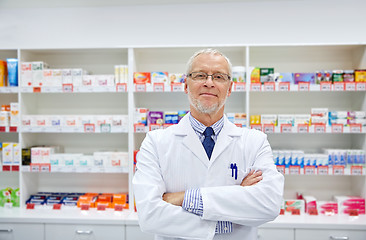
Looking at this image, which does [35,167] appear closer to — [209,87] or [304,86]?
[209,87]

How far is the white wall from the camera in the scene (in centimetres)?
368

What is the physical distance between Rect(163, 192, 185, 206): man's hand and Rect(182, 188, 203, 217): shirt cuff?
6cm

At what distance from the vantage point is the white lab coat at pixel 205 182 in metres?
1.58

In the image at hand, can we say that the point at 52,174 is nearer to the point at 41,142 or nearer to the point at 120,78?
the point at 41,142

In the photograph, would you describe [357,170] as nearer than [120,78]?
Yes

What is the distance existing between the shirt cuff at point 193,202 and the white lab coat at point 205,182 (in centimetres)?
2

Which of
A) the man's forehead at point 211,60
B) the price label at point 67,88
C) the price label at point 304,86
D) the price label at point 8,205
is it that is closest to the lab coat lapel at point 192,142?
the man's forehead at point 211,60

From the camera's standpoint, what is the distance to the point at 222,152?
1744mm

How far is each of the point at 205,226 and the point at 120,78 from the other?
2264 millimetres

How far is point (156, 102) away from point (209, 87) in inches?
85.4

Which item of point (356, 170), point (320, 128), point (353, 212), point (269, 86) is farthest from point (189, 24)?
point (353, 212)

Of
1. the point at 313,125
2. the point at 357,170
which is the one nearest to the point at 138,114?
the point at 313,125

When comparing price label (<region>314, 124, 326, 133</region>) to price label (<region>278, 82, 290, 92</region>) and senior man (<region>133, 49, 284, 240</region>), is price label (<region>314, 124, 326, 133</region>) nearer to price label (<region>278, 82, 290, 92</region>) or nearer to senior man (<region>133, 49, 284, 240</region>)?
price label (<region>278, 82, 290, 92</region>)

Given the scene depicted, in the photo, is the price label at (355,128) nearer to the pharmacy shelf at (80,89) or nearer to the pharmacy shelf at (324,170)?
the pharmacy shelf at (324,170)
